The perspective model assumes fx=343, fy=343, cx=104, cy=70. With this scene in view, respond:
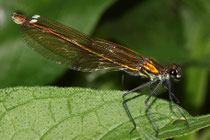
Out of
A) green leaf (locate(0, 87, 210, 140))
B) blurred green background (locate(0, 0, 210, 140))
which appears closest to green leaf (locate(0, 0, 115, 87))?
blurred green background (locate(0, 0, 210, 140))

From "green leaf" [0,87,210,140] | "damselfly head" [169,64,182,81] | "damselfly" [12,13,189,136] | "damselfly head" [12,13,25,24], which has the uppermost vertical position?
"damselfly head" [12,13,25,24]

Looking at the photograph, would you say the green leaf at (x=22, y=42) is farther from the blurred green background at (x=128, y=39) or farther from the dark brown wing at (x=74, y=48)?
the dark brown wing at (x=74, y=48)

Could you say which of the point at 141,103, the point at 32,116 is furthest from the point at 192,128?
the point at 32,116

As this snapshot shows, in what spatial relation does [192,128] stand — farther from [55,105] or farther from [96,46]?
[96,46]

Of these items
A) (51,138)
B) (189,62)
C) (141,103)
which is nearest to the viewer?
(51,138)

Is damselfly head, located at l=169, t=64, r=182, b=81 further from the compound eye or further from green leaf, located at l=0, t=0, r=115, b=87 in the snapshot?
green leaf, located at l=0, t=0, r=115, b=87

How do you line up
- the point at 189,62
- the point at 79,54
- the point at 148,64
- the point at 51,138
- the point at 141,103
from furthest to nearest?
the point at 189,62 < the point at 79,54 < the point at 148,64 < the point at 141,103 < the point at 51,138
